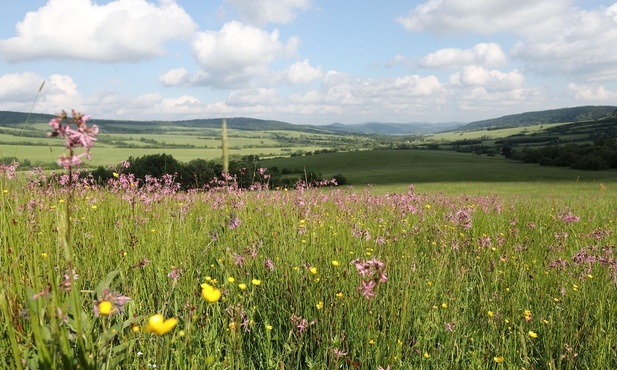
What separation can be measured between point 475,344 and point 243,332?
195 cm

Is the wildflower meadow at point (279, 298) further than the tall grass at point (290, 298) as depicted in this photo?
No

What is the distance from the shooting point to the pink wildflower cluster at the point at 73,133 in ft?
3.71

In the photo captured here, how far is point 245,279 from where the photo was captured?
3.67m

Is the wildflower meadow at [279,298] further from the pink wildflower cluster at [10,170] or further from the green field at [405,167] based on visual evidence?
the green field at [405,167]

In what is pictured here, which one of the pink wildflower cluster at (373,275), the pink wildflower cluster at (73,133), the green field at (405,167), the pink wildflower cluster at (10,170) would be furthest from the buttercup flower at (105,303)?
the green field at (405,167)

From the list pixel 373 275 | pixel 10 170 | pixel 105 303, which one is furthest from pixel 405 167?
pixel 105 303

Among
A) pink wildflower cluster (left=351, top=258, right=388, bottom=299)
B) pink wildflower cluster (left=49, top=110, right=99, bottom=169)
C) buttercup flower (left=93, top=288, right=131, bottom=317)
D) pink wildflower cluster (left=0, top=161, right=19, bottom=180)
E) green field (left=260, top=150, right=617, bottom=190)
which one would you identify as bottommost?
green field (left=260, top=150, right=617, bottom=190)

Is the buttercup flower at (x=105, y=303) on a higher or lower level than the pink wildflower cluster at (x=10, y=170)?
lower

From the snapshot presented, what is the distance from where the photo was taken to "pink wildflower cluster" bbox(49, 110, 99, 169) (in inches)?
44.5

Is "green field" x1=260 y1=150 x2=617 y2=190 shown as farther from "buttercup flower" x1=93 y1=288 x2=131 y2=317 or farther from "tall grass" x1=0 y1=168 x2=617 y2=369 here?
"buttercup flower" x1=93 y1=288 x2=131 y2=317

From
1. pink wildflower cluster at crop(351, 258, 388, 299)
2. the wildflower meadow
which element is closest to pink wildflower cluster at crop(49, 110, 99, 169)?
the wildflower meadow

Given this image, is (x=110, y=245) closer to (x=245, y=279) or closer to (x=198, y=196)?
(x=245, y=279)

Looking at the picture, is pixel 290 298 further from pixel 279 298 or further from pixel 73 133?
pixel 73 133

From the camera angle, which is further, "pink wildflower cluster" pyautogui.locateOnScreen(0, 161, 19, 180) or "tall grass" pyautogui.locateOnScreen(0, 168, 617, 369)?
"pink wildflower cluster" pyautogui.locateOnScreen(0, 161, 19, 180)
